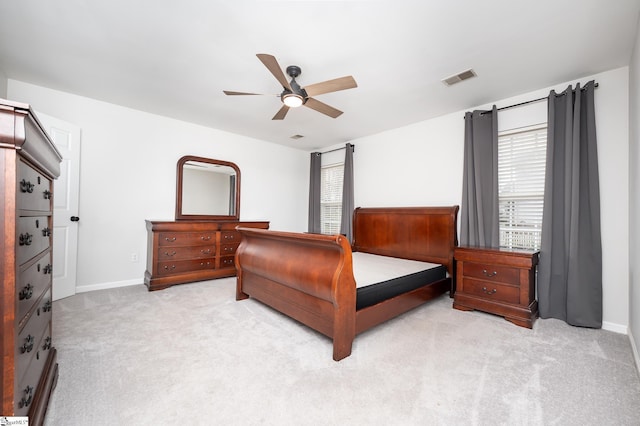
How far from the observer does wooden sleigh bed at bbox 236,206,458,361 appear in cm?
203

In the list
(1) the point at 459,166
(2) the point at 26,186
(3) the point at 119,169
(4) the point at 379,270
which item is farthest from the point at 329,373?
(3) the point at 119,169

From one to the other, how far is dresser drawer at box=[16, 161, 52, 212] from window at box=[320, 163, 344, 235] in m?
4.48

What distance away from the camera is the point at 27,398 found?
113cm

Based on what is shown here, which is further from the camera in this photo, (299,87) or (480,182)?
(480,182)

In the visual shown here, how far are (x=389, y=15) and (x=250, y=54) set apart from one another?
126cm

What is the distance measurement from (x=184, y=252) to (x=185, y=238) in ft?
0.68

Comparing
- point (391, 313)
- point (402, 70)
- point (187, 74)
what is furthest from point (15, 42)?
point (391, 313)

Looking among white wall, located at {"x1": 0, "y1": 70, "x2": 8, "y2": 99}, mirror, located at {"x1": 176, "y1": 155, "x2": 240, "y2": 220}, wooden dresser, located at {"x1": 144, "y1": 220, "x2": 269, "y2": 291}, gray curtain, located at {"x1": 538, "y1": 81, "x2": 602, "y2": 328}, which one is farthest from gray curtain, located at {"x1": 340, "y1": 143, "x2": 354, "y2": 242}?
white wall, located at {"x1": 0, "y1": 70, "x2": 8, "y2": 99}

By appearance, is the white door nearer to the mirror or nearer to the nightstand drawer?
the mirror

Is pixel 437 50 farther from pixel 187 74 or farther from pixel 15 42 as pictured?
pixel 15 42

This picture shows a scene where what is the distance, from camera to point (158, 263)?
3697 millimetres

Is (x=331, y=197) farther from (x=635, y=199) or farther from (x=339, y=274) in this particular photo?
(x=635, y=199)

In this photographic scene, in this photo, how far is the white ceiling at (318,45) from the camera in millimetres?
1944

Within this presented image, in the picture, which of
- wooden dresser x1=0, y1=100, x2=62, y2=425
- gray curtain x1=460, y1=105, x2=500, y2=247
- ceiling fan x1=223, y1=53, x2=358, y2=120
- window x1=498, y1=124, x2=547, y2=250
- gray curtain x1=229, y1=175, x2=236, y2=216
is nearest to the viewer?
wooden dresser x1=0, y1=100, x2=62, y2=425
